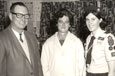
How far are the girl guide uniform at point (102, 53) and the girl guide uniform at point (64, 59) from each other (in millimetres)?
128

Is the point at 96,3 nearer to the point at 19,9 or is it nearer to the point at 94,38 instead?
the point at 94,38

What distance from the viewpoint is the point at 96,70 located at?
7.79 ft

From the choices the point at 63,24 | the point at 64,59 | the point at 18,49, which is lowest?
the point at 64,59

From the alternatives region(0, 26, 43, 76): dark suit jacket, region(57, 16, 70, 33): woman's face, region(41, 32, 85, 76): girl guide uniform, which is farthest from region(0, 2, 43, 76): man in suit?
region(57, 16, 70, 33): woman's face

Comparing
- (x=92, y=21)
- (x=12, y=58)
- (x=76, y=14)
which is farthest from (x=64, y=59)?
(x=76, y=14)

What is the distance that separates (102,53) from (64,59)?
44 centimetres

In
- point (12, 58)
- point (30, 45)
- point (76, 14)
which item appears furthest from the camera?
point (76, 14)

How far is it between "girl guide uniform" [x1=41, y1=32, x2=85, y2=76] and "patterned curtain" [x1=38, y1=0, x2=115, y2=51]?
1.59m

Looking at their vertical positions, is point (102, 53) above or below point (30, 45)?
below

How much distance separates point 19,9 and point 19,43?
1.13 ft

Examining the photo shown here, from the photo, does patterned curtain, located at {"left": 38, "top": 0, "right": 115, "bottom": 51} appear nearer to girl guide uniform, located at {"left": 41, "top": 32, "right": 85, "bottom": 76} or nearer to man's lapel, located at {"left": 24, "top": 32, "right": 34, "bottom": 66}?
girl guide uniform, located at {"left": 41, "top": 32, "right": 85, "bottom": 76}

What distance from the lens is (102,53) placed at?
2.38 metres

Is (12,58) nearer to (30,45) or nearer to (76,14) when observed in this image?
(30,45)

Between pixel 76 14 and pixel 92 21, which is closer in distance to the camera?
pixel 92 21
